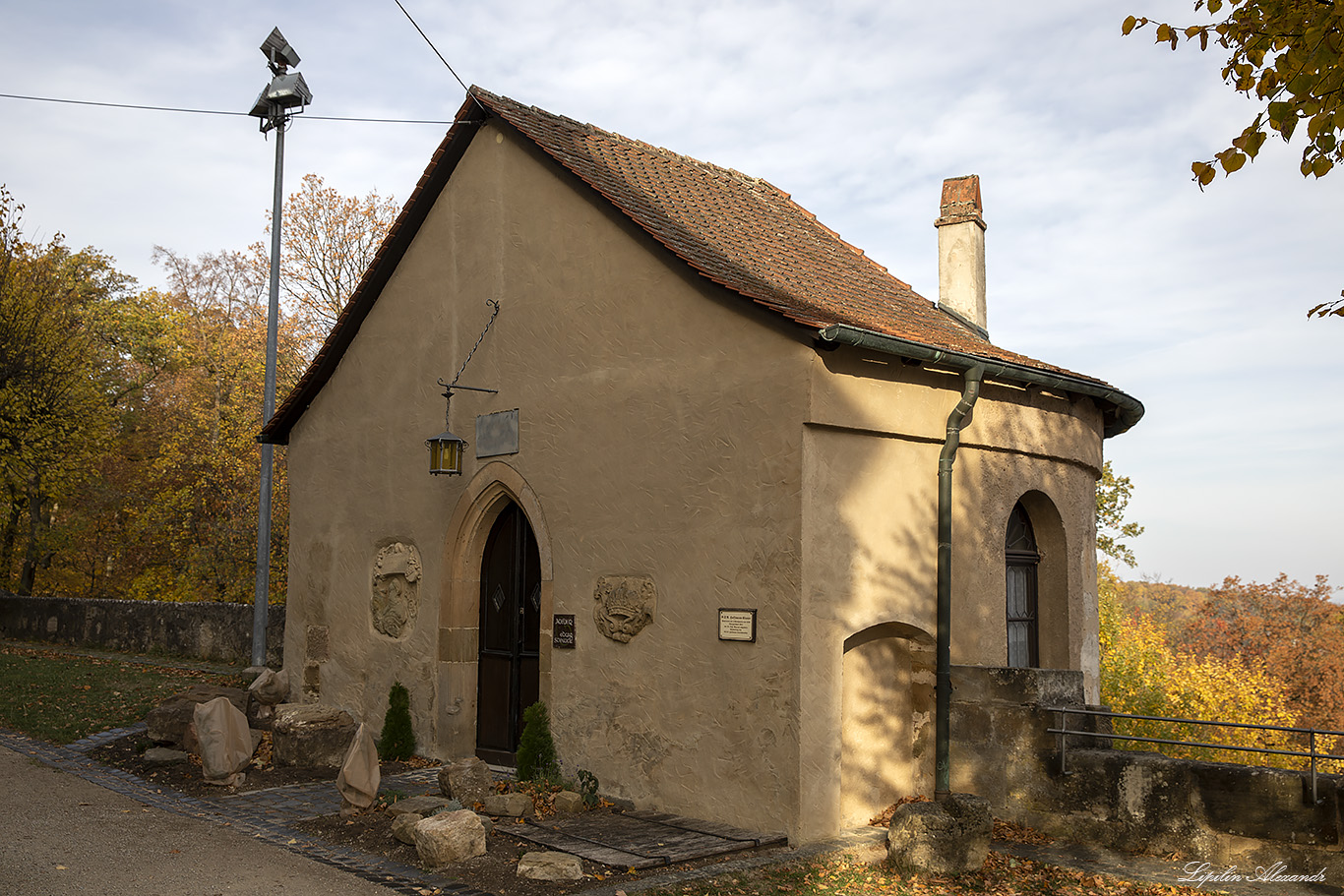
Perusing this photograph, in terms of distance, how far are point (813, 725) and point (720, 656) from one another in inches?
35.1

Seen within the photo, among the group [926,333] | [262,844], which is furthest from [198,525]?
[926,333]

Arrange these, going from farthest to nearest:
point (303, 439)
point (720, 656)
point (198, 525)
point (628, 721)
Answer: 1. point (198, 525)
2. point (303, 439)
3. point (628, 721)
4. point (720, 656)

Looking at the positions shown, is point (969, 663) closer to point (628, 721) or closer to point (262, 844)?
point (628, 721)

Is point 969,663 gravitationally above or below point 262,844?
above

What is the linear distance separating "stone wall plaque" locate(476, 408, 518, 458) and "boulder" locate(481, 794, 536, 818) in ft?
10.9

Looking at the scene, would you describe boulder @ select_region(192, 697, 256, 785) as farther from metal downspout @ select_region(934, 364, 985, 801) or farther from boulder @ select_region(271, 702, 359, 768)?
metal downspout @ select_region(934, 364, 985, 801)

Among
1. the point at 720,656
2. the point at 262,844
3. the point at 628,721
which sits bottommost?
the point at 262,844

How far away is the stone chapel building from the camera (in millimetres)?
7656

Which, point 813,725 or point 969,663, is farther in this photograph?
point 969,663

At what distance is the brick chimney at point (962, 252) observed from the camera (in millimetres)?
12633

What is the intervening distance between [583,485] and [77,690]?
9670mm

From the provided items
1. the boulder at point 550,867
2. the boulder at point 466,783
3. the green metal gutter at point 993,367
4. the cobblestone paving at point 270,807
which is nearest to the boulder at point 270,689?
the cobblestone paving at point 270,807

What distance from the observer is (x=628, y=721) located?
27.7 ft

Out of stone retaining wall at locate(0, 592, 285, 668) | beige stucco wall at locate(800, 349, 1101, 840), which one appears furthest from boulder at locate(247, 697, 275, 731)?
beige stucco wall at locate(800, 349, 1101, 840)
